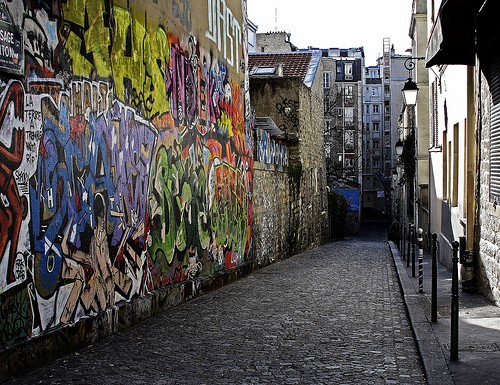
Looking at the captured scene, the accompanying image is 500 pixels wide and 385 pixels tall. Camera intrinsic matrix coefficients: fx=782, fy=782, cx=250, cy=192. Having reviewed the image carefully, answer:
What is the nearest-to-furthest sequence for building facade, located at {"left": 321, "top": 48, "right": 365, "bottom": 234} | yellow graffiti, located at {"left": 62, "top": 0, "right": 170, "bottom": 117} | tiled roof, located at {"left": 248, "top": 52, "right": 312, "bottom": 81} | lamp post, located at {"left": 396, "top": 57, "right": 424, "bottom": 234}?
yellow graffiti, located at {"left": 62, "top": 0, "right": 170, "bottom": 117} < lamp post, located at {"left": 396, "top": 57, "right": 424, "bottom": 234} < tiled roof, located at {"left": 248, "top": 52, "right": 312, "bottom": 81} < building facade, located at {"left": 321, "top": 48, "right": 365, "bottom": 234}

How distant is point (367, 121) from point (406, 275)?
76.8m

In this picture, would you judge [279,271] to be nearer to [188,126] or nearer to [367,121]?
[188,126]

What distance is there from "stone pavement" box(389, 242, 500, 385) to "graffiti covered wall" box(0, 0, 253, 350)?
10.9 feet

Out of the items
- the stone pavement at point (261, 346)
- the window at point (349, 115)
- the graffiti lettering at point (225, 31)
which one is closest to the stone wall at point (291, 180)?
the graffiti lettering at point (225, 31)

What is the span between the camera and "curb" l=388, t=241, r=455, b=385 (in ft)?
20.4

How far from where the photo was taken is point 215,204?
45.5 feet

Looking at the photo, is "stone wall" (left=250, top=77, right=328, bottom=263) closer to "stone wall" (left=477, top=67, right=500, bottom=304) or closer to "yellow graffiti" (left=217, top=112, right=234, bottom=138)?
"yellow graffiti" (left=217, top=112, right=234, bottom=138)

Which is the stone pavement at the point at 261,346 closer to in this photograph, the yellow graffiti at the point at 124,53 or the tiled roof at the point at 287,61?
the yellow graffiti at the point at 124,53

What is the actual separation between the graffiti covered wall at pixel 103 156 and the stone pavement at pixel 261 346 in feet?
1.55

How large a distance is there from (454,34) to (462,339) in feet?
15.3

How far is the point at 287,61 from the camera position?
3478 cm

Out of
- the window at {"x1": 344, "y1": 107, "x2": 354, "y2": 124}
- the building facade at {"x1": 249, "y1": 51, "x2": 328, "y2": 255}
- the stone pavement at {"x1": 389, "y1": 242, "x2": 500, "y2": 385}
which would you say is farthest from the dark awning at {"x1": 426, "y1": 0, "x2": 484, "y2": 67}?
the window at {"x1": 344, "y1": 107, "x2": 354, "y2": 124}

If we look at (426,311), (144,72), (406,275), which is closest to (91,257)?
(144,72)

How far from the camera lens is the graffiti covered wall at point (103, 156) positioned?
6.45 meters
